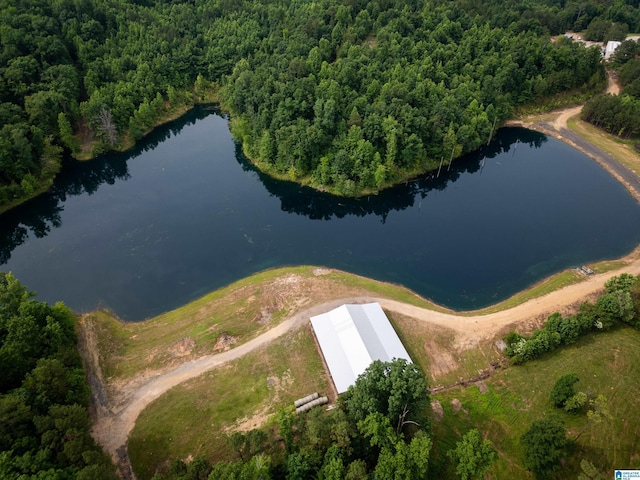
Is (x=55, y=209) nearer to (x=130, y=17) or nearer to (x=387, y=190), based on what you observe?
(x=387, y=190)

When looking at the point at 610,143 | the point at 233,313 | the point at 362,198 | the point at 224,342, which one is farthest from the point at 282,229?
the point at 610,143

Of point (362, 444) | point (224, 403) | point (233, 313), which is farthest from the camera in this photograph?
point (233, 313)

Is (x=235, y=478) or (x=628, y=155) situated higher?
(x=628, y=155)

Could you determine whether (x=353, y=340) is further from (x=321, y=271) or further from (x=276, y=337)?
(x=321, y=271)

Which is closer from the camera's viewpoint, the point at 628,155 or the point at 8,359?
the point at 8,359

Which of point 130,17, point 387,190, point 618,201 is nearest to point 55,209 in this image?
point 387,190

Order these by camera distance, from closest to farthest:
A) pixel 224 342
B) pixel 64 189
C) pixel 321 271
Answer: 1. pixel 224 342
2. pixel 321 271
3. pixel 64 189

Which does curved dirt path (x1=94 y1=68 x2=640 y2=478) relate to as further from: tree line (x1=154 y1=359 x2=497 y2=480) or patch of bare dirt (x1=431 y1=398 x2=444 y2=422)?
tree line (x1=154 y1=359 x2=497 y2=480)
